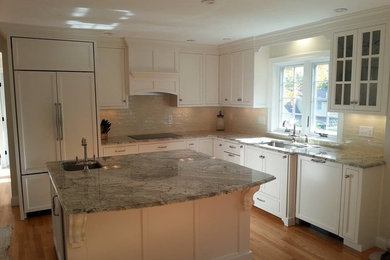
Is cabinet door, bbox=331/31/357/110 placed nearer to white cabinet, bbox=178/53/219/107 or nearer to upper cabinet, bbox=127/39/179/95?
white cabinet, bbox=178/53/219/107

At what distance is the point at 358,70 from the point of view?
132 inches

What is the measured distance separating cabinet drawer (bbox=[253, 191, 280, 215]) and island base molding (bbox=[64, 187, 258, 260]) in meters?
1.28

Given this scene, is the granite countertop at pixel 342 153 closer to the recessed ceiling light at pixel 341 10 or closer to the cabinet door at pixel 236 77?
the cabinet door at pixel 236 77

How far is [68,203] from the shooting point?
6.26ft

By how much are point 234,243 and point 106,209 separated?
1395 mm

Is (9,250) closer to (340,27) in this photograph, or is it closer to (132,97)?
(132,97)

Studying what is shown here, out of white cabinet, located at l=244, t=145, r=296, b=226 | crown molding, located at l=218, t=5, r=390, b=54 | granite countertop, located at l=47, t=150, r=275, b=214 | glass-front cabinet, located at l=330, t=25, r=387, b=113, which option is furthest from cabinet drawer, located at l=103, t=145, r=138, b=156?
glass-front cabinet, located at l=330, t=25, r=387, b=113

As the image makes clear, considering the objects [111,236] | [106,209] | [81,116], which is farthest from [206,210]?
[81,116]

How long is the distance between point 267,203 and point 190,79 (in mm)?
2418

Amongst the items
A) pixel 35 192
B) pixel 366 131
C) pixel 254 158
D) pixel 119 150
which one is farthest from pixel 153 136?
pixel 366 131

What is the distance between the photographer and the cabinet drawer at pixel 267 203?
4004 mm

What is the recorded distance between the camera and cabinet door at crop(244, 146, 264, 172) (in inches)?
166

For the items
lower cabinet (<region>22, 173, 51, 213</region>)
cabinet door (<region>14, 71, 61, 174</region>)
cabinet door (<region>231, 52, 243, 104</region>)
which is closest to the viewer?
cabinet door (<region>14, 71, 61, 174</region>)

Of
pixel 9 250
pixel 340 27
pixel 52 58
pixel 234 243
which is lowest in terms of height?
pixel 9 250
